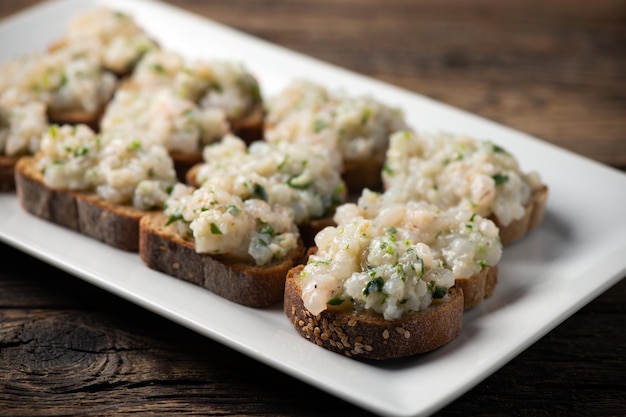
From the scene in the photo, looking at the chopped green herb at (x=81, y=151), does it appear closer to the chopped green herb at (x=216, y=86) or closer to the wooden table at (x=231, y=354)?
the wooden table at (x=231, y=354)

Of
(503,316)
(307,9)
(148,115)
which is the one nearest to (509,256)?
(503,316)

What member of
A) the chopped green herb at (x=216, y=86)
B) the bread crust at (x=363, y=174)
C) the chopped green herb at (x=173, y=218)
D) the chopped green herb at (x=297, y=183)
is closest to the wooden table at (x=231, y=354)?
the chopped green herb at (x=173, y=218)

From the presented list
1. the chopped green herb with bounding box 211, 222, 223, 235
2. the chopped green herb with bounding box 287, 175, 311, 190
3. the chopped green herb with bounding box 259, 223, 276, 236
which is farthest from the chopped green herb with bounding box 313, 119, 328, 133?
the chopped green herb with bounding box 211, 222, 223, 235

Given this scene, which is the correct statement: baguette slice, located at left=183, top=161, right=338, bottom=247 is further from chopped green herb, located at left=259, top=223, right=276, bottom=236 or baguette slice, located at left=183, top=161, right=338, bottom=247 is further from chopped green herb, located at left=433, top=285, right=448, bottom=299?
chopped green herb, located at left=433, top=285, right=448, bottom=299

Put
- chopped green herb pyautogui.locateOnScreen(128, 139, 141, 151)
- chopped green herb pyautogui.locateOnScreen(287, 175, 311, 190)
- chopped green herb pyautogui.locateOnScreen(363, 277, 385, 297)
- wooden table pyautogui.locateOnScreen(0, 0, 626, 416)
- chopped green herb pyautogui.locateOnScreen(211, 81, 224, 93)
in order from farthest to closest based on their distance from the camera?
1. chopped green herb pyautogui.locateOnScreen(211, 81, 224, 93)
2. chopped green herb pyautogui.locateOnScreen(128, 139, 141, 151)
3. chopped green herb pyautogui.locateOnScreen(287, 175, 311, 190)
4. wooden table pyautogui.locateOnScreen(0, 0, 626, 416)
5. chopped green herb pyautogui.locateOnScreen(363, 277, 385, 297)

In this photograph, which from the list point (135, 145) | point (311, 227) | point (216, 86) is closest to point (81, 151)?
point (135, 145)

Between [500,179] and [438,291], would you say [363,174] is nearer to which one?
[500,179]

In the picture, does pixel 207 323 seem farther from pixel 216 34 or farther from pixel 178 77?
pixel 216 34
